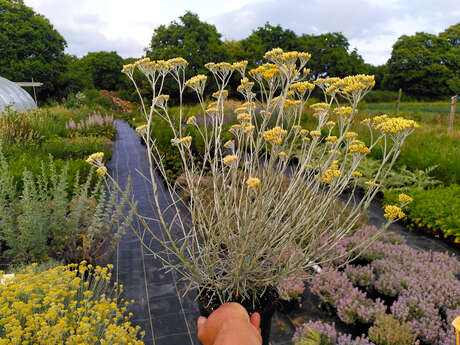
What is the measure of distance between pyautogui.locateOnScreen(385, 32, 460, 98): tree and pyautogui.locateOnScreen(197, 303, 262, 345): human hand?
Answer: 42692 mm

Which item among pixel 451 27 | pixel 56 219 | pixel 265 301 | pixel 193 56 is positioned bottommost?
pixel 265 301

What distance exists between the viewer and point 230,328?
1.22 meters

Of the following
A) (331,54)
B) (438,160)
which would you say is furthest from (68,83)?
→ (438,160)

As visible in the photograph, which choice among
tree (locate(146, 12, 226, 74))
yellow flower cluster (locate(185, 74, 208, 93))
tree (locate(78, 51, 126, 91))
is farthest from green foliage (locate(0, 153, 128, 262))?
tree (locate(78, 51, 126, 91))

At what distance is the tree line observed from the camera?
2533cm

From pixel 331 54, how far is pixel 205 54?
1602cm

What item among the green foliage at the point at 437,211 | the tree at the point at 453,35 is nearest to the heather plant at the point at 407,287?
the green foliage at the point at 437,211

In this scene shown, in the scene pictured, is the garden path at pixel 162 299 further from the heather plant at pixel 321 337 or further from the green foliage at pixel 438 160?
the green foliage at pixel 438 160

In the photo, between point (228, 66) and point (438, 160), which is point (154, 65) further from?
point (438, 160)

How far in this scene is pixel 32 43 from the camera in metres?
25.6

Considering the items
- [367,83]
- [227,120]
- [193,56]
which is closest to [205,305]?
[367,83]

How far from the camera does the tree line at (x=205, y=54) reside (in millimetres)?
25328

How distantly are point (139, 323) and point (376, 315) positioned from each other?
189cm

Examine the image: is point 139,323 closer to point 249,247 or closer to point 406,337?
point 249,247
